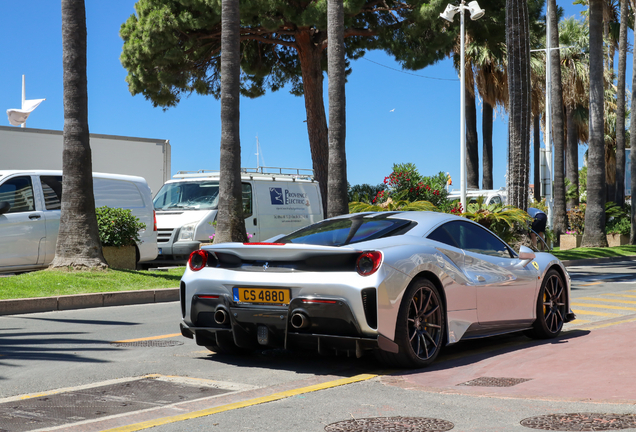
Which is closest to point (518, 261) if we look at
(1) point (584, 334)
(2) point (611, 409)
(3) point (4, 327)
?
(1) point (584, 334)

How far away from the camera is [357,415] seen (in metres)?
4.54

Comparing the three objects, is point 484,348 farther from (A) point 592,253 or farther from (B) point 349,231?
(A) point 592,253

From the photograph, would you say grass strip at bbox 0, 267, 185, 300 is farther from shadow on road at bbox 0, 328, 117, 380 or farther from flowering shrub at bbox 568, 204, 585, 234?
flowering shrub at bbox 568, 204, 585, 234

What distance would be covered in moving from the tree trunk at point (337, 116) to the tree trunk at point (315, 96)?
26.3 feet

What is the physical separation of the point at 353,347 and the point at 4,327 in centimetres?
491

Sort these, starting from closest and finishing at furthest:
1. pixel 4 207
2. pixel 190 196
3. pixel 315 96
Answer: pixel 4 207 → pixel 190 196 → pixel 315 96

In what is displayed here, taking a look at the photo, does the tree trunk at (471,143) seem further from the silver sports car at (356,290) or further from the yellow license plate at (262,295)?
the yellow license plate at (262,295)

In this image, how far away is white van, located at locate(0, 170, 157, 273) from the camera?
12.4 meters

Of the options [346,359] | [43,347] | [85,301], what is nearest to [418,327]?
[346,359]

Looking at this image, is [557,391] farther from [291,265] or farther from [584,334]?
[584,334]

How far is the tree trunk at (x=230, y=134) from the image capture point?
1538 cm

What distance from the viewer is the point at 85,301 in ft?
36.0

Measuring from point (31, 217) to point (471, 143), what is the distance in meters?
24.9

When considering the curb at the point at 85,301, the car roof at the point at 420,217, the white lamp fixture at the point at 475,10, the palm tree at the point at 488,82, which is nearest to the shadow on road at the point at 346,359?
the car roof at the point at 420,217
